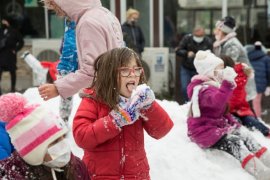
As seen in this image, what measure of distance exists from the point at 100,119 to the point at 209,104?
1856 mm

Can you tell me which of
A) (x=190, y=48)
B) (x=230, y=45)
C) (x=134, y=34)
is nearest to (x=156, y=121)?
(x=230, y=45)

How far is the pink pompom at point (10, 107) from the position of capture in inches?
108

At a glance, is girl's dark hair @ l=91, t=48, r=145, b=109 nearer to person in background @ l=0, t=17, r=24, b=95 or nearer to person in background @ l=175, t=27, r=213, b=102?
person in background @ l=175, t=27, r=213, b=102

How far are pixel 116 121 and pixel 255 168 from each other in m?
2.06

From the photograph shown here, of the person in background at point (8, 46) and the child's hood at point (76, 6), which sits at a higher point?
the child's hood at point (76, 6)

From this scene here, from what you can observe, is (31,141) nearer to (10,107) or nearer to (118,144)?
(10,107)

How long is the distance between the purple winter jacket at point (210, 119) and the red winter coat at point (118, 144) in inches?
57.8

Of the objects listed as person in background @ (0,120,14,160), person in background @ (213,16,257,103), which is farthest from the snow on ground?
person in background @ (213,16,257,103)

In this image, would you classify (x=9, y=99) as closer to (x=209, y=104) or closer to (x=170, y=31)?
(x=209, y=104)

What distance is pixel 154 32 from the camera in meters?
12.4

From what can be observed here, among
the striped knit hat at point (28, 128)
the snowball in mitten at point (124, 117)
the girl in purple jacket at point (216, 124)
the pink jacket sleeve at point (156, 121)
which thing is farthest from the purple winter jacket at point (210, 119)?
the striped knit hat at point (28, 128)

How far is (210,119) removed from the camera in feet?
16.9

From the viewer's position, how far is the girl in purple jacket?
4973 mm

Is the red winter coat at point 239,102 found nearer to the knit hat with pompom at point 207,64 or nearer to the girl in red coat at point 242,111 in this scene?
the girl in red coat at point 242,111
